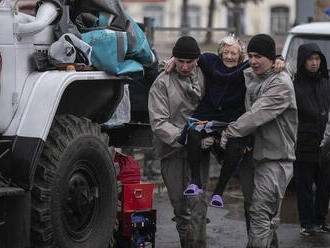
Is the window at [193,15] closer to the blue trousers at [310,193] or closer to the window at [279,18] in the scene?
the window at [279,18]

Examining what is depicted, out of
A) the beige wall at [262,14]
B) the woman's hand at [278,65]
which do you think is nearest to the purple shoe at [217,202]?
the woman's hand at [278,65]

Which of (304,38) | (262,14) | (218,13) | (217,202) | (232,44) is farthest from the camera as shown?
(218,13)

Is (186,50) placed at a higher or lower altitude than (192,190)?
higher

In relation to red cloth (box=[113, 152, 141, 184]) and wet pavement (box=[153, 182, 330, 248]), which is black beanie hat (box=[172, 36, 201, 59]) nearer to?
red cloth (box=[113, 152, 141, 184])

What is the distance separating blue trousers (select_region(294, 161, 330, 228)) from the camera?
873 cm

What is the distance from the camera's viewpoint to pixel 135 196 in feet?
22.9

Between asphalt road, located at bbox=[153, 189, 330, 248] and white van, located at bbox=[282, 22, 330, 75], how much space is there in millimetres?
2089

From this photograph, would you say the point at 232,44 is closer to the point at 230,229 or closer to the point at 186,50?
the point at 186,50

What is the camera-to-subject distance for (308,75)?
342 inches

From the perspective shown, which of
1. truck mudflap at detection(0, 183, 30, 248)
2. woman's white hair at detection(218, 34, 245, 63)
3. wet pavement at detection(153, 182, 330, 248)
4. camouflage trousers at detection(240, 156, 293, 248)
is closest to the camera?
truck mudflap at detection(0, 183, 30, 248)

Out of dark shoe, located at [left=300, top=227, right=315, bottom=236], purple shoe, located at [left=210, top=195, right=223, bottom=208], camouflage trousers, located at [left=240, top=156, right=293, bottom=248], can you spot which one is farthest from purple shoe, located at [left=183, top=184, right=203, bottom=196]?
dark shoe, located at [left=300, top=227, right=315, bottom=236]

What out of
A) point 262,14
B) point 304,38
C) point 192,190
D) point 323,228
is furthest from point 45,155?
point 262,14

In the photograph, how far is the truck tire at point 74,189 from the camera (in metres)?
5.89

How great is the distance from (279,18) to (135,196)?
46405 mm
